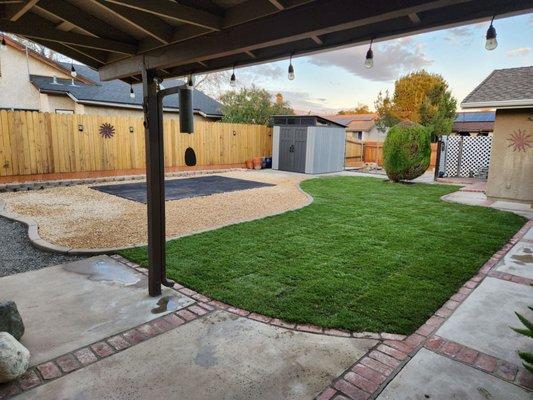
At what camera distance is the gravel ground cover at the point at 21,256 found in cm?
441

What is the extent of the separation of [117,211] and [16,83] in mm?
11543

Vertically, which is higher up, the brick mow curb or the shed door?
the shed door

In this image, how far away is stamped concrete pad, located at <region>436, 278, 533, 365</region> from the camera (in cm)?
279

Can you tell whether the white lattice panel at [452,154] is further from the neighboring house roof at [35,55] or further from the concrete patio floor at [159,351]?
the neighboring house roof at [35,55]

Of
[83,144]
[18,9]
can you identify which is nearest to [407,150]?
[83,144]

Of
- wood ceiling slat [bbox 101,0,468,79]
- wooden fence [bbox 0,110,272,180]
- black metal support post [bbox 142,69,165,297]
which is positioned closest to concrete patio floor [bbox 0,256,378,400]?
black metal support post [bbox 142,69,165,297]

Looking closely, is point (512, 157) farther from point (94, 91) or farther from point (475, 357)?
point (94, 91)

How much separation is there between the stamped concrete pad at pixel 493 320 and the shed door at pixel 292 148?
12.4 metres

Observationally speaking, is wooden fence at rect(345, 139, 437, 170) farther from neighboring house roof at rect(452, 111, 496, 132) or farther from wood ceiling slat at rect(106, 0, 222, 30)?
wood ceiling slat at rect(106, 0, 222, 30)

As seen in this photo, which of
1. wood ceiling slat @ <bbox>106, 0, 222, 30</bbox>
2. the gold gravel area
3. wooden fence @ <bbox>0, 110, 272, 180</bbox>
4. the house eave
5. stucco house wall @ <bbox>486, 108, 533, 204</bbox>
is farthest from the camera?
wooden fence @ <bbox>0, 110, 272, 180</bbox>

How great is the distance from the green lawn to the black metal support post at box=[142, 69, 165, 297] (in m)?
0.43

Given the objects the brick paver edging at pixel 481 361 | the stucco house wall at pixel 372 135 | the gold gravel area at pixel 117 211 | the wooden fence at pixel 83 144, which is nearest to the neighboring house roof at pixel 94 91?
the wooden fence at pixel 83 144

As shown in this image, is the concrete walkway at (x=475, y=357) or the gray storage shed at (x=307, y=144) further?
the gray storage shed at (x=307, y=144)

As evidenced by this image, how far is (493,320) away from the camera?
3199 mm
